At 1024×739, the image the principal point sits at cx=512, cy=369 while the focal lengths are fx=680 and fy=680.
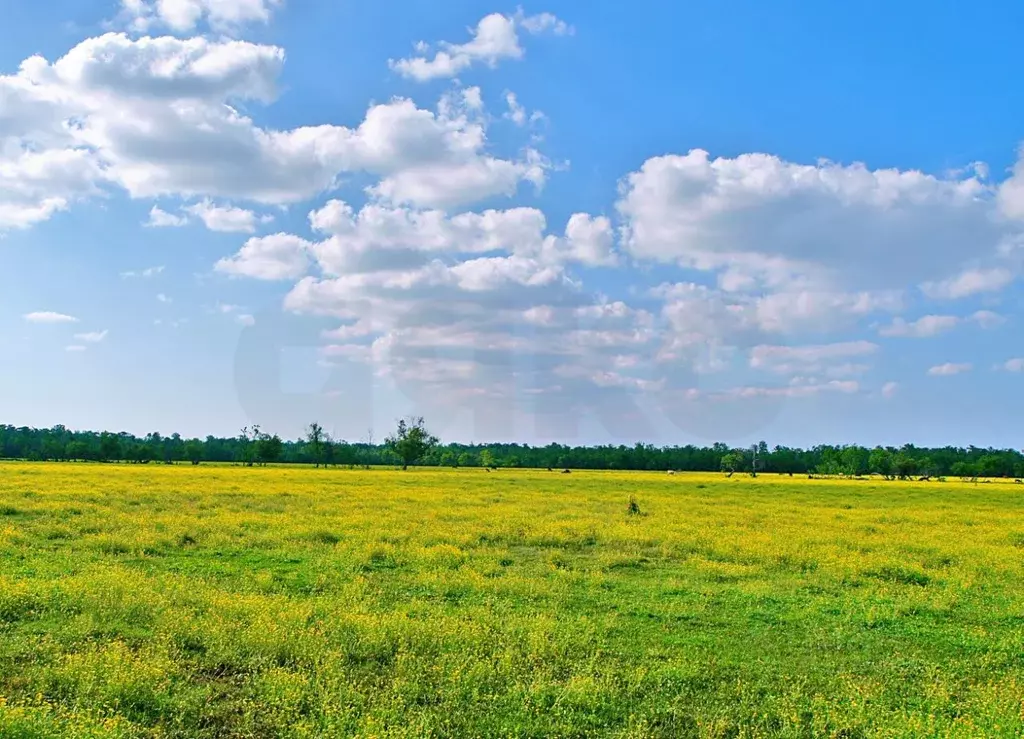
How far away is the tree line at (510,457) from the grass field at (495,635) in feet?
344

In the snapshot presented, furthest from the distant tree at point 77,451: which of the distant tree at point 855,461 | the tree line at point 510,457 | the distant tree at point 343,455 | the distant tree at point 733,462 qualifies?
the distant tree at point 855,461

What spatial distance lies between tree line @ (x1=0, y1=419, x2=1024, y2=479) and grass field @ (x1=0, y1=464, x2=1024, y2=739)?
104931 millimetres

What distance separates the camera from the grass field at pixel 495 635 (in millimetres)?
7957

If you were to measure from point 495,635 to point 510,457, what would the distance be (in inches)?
5841

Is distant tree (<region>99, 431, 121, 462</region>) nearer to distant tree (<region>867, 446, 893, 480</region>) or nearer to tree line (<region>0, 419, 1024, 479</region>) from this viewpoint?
tree line (<region>0, 419, 1024, 479</region>)

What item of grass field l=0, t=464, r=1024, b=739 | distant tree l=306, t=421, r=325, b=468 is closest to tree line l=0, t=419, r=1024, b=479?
distant tree l=306, t=421, r=325, b=468

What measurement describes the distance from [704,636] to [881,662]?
2587 mm

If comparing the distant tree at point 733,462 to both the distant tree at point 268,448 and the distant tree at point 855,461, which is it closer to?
the distant tree at point 855,461

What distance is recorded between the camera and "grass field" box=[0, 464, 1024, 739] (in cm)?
796

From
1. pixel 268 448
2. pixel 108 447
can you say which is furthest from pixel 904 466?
pixel 108 447

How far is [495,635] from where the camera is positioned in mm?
10531

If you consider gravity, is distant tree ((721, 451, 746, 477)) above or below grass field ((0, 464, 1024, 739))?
below

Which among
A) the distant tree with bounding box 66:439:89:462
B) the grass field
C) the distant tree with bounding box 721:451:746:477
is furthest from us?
the distant tree with bounding box 721:451:746:477

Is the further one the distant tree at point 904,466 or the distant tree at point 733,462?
the distant tree at point 733,462
